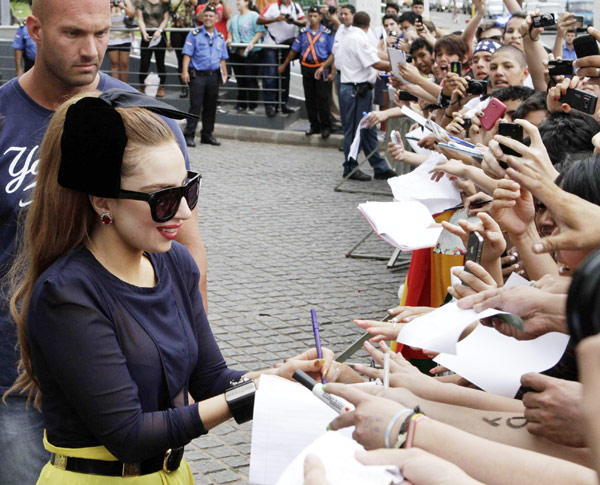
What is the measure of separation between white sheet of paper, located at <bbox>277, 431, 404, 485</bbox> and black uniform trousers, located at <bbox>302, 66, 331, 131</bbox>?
12.5 m

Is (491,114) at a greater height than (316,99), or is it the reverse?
(491,114)

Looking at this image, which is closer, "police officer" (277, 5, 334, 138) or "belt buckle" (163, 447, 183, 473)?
"belt buckle" (163, 447, 183, 473)

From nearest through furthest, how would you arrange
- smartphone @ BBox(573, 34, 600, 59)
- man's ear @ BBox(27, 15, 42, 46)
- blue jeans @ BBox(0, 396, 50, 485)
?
blue jeans @ BBox(0, 396, 50, 485), man's ear @ BBox(27, 15, 42, 46), smartphone @ BBox(573, 34, 600, 59)

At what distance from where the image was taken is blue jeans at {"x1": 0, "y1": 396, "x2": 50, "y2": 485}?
108 inches

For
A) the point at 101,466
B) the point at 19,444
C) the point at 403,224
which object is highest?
the point at 403,224

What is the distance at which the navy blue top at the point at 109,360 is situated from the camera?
220 centimetres

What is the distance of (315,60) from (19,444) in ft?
39.1

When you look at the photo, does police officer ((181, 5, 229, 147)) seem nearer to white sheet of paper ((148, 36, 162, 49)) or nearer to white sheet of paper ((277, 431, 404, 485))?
white sheet of paper ((148, 36, 162, 49))

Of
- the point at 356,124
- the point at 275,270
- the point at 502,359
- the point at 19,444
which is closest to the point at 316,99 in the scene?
the point at 356,124

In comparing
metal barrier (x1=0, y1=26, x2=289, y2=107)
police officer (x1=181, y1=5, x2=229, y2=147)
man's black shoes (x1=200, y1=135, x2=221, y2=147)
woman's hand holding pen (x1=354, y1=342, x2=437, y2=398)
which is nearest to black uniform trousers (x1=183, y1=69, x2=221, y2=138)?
police officer (x1=181, y1=5, x2=229, y2=147)

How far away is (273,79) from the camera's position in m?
15.4

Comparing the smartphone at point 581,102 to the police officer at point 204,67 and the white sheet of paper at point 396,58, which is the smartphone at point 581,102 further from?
the police officer at point 204,67

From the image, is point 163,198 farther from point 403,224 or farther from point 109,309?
point 403,224

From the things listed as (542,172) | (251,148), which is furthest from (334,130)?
(542,172)
